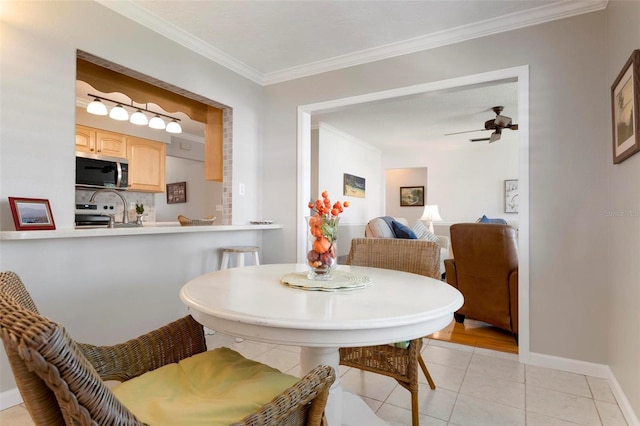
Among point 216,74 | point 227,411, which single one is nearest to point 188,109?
point 216,74

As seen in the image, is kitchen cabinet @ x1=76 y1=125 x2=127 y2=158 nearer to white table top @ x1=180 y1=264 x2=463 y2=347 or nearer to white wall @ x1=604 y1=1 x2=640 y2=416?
white table top @ x1=180 y1=264 x2=463 y2=347

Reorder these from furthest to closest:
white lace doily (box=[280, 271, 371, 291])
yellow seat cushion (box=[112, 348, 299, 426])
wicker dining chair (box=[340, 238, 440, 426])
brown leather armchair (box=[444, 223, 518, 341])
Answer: brown leather armchair (box=[444, 223, 518, 341]), wicker dining chair (box=[340, 238, 440, 426]), white lace doily (box=[280, 271, 371, 291]), yellow seat cushion (box=[112, 348, 299, 426])

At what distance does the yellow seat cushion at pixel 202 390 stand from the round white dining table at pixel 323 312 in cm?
17

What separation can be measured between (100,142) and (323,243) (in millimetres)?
4314

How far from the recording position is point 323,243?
1297mm

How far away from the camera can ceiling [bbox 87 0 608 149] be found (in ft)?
7.58

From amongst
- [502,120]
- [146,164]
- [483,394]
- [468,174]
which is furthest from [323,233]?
[468,174]

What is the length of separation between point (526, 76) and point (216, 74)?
8.14 ft

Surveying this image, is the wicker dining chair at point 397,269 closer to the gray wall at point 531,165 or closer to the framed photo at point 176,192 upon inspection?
the gray wall at point 531,165

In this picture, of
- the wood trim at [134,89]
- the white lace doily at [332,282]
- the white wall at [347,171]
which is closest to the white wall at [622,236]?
the white lace doily at [332,282]

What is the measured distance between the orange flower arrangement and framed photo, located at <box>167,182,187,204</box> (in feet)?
19.9

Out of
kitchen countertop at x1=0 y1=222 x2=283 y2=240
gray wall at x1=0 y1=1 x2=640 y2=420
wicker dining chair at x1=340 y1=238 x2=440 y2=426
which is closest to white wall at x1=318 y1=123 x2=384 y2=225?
gray wall at x1=0 y1=1 x2=640 y2=420

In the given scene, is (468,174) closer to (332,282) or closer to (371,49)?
(371,49)

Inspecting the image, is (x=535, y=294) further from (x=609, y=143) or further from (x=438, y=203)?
(x=438, y=203)
